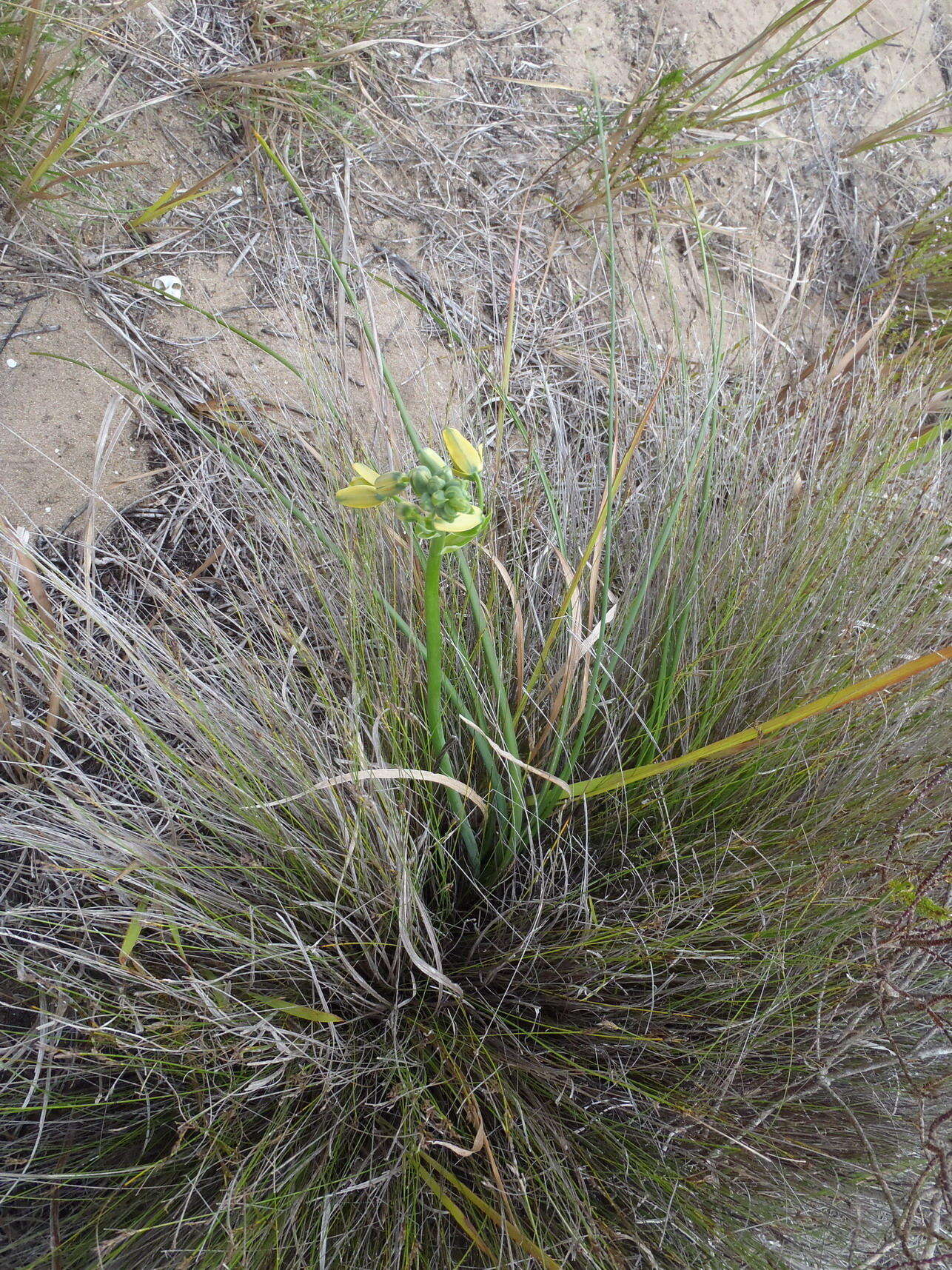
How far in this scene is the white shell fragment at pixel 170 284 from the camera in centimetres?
139

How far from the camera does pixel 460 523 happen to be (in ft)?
1.86

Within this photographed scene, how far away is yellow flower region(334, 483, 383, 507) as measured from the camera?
583 millimetres

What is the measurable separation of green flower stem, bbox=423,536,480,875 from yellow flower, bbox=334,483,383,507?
0.06 metres

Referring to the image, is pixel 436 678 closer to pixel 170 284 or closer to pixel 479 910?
pixel 479 910

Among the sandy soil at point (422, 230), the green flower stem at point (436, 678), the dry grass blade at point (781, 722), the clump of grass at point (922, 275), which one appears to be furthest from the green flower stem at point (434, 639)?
the clump of grass at point (922, 275)

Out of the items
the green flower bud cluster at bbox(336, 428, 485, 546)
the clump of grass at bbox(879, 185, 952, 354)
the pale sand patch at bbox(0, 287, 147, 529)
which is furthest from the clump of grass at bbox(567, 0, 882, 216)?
the green flower bud cluster at bbox(336, 428, 485, 546)

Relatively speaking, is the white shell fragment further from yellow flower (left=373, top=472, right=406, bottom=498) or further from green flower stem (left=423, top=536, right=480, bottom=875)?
yellow flower (left=373, top=472, right=406, bottom=498)

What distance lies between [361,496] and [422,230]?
4.14 feet

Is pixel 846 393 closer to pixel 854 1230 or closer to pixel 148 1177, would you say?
pixel 854 1230

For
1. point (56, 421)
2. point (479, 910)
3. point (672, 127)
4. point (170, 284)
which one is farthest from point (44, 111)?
point (479, 910)

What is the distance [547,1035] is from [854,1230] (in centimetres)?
36

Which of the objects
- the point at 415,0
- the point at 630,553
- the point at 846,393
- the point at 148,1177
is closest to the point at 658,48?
the point at 415,0

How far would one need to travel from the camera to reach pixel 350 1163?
0.88 m

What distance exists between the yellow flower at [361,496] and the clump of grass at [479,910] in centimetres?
18
